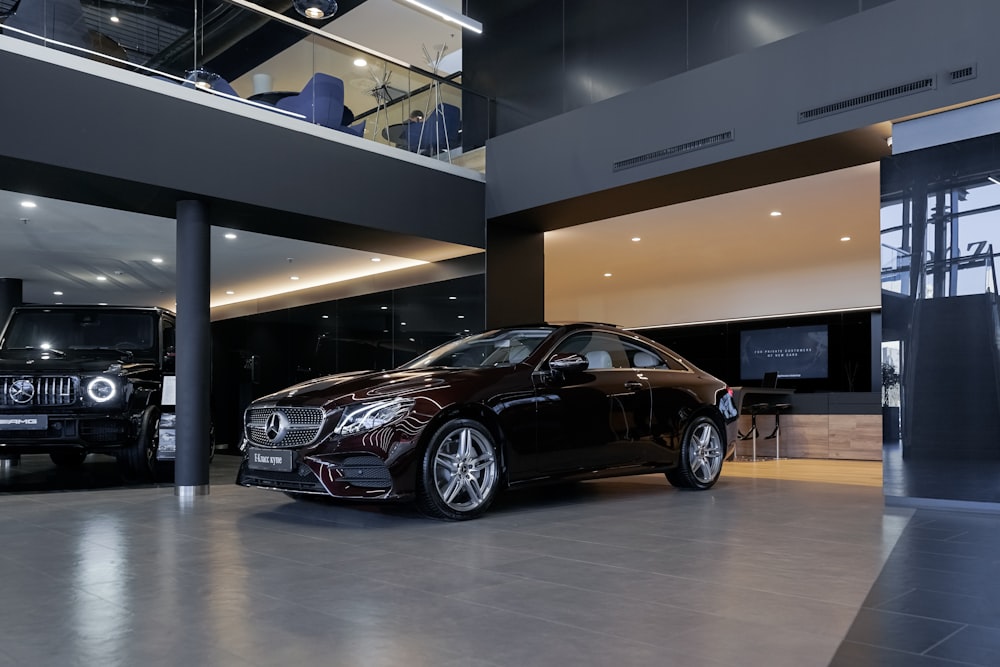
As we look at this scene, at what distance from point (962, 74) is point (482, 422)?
13.1 feet

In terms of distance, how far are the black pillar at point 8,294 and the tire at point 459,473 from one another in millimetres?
9502

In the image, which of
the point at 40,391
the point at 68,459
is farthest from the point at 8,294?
the point at 40,391

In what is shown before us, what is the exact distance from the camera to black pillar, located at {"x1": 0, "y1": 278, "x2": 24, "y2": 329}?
11938 millimetres

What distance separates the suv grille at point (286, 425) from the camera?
5121mm

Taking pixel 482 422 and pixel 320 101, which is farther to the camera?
pixel 320 101

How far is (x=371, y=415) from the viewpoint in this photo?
16.4 feet

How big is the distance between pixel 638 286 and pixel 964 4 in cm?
988

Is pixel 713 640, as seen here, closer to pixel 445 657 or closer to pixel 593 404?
pixel 445 657

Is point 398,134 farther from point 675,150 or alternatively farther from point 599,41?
point 675,150

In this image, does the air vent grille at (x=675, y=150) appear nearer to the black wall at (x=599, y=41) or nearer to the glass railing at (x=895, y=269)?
the black wall at (x=599, y=41)

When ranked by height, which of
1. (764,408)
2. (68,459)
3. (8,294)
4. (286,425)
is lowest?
(68,459)

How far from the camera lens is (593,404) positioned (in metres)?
5.98

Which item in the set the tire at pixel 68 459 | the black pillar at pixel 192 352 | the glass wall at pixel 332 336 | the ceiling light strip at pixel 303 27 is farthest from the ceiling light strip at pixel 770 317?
the tire at pixel 68 459

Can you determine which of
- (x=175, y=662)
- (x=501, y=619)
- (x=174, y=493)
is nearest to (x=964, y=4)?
(x=501, y=619)
